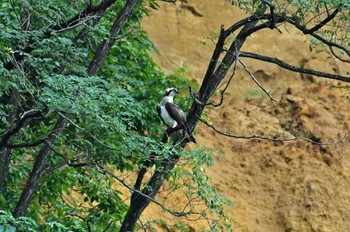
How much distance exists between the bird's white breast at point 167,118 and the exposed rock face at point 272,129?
15.6ft

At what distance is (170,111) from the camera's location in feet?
37.0

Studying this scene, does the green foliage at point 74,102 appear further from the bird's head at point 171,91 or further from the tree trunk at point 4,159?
the bird's head at point 171,91

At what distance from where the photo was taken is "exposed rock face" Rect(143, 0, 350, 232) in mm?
17328

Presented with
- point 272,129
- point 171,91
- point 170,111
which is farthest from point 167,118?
point 272,129

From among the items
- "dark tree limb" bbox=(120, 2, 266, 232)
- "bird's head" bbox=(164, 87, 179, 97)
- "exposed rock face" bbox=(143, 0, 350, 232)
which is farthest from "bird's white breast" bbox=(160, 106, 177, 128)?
"exposed rock face" bbox=(143, 0, 350, 232)

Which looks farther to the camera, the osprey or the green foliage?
the osprey

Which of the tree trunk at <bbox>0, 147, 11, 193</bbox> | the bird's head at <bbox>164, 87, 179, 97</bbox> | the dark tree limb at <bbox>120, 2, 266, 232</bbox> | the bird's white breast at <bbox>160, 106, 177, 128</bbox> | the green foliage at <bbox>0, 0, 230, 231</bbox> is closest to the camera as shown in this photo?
the green foliage at <bbox>0, 0, 230, 231</bbox>

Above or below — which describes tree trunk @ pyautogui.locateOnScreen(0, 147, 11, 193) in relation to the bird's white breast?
below

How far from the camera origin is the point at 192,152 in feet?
31.9

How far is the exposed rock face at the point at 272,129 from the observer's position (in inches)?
682

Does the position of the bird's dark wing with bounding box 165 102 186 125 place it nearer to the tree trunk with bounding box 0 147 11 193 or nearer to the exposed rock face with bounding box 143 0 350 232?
the tree trunk with bounding box 0 147 11 193

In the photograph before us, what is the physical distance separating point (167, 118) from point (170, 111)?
0.57 ft

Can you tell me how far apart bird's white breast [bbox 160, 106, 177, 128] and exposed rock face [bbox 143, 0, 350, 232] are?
475cm

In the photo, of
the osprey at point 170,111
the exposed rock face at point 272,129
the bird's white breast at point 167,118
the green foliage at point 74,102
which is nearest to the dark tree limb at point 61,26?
the green foliage at point 74,102
